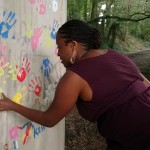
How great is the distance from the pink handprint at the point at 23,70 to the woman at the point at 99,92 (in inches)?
7.9

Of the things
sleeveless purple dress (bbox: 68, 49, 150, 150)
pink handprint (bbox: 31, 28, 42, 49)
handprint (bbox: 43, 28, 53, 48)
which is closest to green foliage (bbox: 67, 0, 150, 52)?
handprint (bbox: 43, 28, 53, 48)

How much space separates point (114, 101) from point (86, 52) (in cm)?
34

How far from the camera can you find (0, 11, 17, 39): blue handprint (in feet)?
6.03

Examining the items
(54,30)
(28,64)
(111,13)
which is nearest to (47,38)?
(54,30)

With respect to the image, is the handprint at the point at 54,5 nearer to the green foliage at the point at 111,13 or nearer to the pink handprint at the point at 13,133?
the pink handprint at the point at 13,133

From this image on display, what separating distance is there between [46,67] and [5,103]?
64cm

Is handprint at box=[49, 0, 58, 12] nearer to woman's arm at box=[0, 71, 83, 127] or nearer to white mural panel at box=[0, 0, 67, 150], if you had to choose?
white mural panel at box=[0, 0, 67, 150]

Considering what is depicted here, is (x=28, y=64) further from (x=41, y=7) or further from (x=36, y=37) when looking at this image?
(x=41, y=7)

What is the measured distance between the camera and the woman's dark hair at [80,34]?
6.25ft

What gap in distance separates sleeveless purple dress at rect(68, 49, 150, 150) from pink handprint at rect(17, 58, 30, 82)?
1.33 feet

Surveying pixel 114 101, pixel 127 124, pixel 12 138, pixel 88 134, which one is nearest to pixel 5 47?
pixel 12 138

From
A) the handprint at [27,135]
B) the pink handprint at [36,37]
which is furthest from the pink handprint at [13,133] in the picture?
the pink handprint at [36,37]

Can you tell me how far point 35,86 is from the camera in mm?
2252

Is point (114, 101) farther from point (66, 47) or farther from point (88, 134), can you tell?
point (88, 134)
